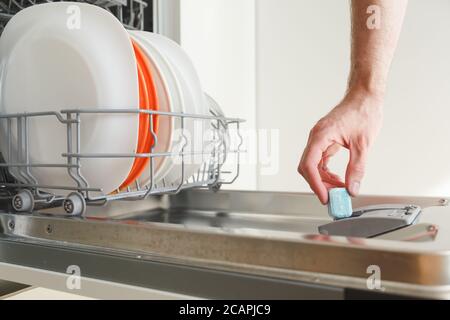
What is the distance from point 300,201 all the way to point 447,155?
3.30 feet

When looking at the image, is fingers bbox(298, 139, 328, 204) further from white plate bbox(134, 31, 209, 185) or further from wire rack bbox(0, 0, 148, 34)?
wire rack bbox(0, 0, 148, 34)

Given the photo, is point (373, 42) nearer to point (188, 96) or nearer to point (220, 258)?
point (188, 96)

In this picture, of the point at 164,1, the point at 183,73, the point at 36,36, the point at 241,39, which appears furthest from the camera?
the point at 241,39

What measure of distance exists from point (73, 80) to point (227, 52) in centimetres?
114

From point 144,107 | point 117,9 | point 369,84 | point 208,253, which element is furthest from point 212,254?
point 117,9

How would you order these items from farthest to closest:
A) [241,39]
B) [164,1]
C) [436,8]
→ [241,39] → [436,8] → [164,1]

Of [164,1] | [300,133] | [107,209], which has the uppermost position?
[164,1]

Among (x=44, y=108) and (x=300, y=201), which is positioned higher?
(x=44, y=108)

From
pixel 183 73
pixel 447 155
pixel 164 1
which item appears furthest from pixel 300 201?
pixel 447 155

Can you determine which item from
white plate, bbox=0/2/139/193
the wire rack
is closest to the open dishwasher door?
white plate, bbox=0/2/139/193

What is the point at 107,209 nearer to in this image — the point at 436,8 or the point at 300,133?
the point at 300,133

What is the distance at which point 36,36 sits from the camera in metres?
0.61

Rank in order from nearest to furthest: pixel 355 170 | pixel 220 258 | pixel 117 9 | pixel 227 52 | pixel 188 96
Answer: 1. pixel 220 258
2. pixel 355 170
3. pixel 188 96
4. pixel 117 9
5. pixel 227 52

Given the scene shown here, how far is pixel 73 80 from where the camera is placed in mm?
590
